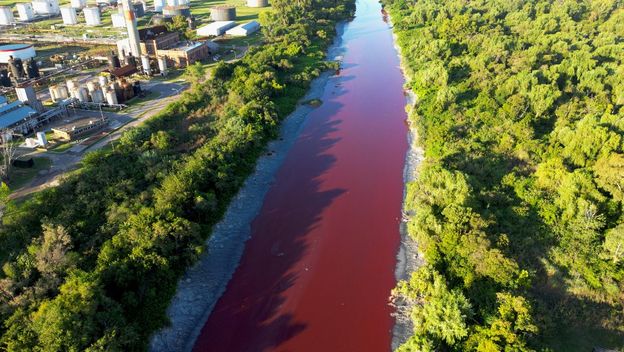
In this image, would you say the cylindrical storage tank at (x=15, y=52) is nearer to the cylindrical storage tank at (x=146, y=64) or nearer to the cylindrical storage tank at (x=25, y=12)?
the cylindrical storage tank at (x=146, y=64)

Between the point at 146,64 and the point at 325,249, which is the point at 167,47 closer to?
the point at 146,64

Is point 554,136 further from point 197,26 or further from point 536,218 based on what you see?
point 197,26

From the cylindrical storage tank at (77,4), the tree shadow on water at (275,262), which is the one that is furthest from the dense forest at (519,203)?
the cylindrical storage tank at (77,4)

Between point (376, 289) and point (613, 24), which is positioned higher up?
point (613, 24)

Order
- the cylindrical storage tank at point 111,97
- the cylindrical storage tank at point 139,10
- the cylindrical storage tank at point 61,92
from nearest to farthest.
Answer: the cylindrical storage tank at point 111,97 < the cylindrical storage tank at point 61,92 < the cylindrical storage tank at point 139,10

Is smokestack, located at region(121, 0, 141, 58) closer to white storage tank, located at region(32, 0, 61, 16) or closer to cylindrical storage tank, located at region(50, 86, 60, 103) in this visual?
cylindrical storage tank, located at region(50, 86, 60, 103)

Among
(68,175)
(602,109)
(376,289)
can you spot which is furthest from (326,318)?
(602,109)

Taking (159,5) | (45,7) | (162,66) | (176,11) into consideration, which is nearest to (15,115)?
(162,66)
